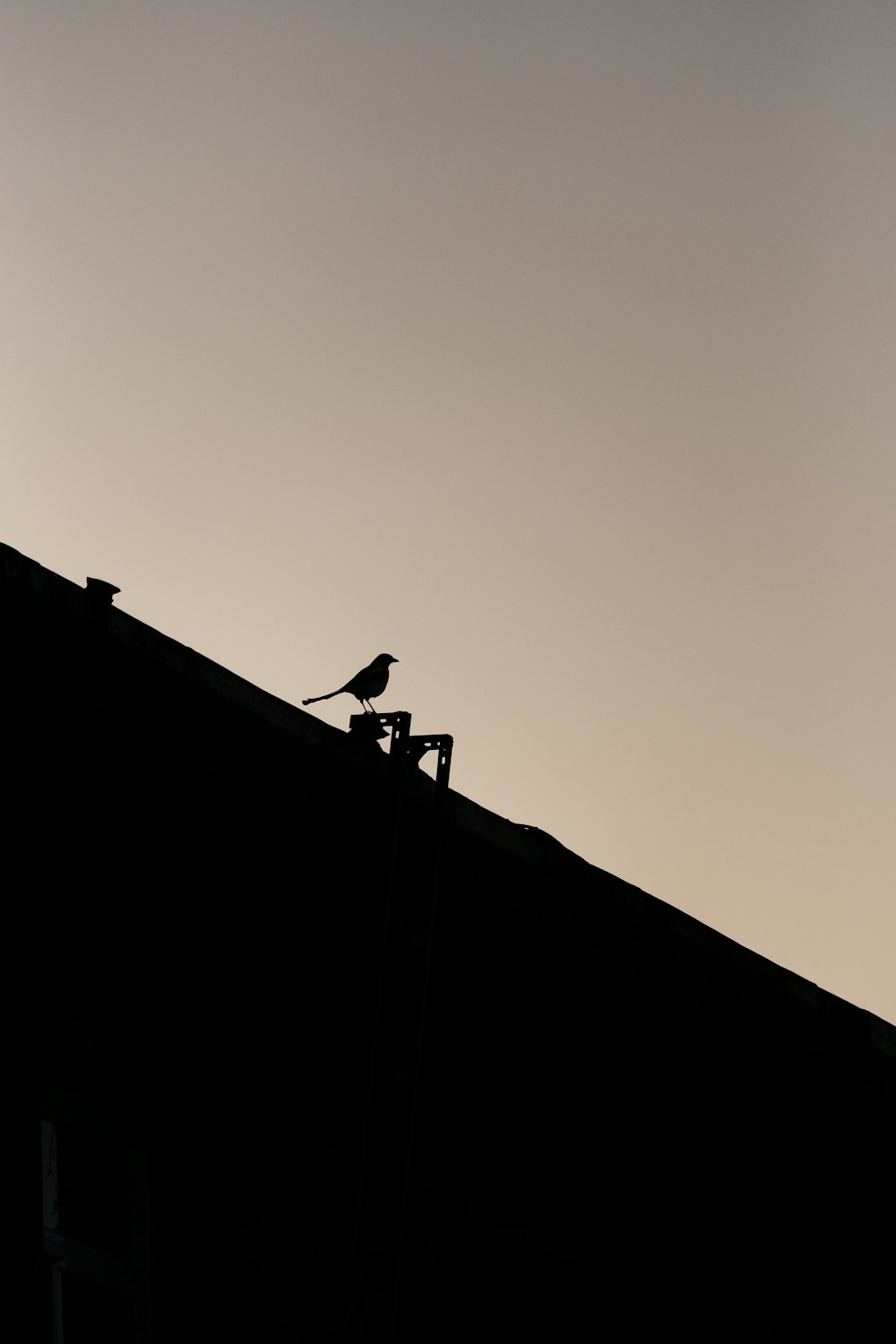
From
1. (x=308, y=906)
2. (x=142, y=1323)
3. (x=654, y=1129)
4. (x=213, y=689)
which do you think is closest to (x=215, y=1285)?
(x=142, y=1323)

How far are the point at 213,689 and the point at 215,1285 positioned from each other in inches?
102

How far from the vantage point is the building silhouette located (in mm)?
8445

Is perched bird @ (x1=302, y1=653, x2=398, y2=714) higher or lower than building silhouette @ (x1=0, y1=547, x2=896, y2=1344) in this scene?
higher

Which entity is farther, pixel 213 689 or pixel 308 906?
pixel 308 906

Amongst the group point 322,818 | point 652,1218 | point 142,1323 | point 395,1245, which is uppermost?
point 322,818

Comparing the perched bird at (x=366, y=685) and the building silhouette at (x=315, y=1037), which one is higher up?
the perched bird at (x=366, y=685)

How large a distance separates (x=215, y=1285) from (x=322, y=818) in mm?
2119

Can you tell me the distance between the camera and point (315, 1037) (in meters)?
9.80

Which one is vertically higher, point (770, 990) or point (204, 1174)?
point (770, 990)

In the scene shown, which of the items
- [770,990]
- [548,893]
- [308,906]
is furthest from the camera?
[770,990]

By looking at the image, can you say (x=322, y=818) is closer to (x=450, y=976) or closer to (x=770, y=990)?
(x=450, y=976)

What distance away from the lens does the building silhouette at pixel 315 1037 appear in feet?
27.7

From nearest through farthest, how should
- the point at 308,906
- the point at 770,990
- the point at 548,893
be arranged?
the point at 308,906, the point at 548,893, the point at 770,990

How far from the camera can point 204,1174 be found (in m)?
9.01
